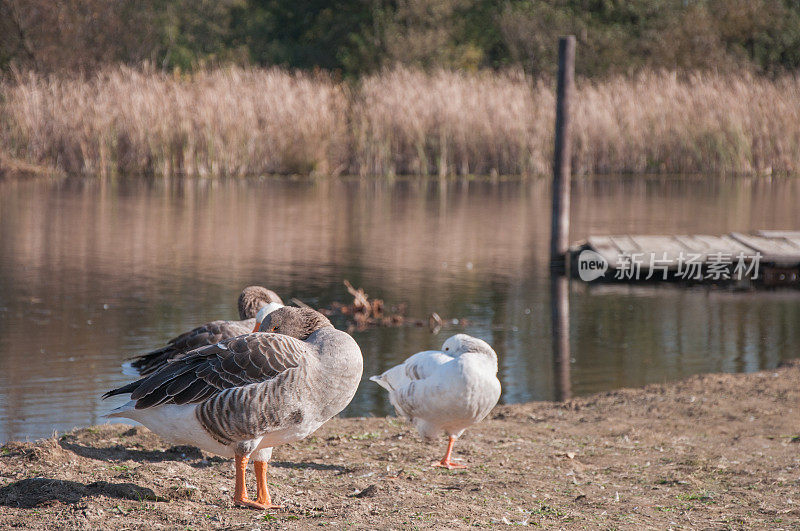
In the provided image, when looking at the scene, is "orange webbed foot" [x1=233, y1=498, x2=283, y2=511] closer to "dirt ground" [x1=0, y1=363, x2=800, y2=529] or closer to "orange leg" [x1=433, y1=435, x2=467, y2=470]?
"dirt ground" [x1=0, y1=363, x2=800, y2=529]

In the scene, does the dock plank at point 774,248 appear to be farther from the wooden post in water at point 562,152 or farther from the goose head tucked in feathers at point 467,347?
the goose head tucked in feathers at point 467,347

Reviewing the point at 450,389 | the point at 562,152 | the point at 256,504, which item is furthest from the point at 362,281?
the point at 256,504

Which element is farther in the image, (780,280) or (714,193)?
(714,193)

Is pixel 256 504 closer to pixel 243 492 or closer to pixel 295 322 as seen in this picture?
pixel 243 492

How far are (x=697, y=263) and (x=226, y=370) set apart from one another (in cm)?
966

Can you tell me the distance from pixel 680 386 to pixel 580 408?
109 centimetres

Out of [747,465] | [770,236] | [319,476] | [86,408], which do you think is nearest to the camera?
[319,476]

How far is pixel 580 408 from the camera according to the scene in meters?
7.35

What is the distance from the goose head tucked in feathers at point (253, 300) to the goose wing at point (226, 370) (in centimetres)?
233

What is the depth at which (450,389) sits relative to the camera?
5629 mm

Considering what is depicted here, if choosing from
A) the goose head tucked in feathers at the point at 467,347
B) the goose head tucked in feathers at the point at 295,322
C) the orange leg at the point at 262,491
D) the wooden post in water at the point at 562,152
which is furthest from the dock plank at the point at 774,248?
the orange leg at the point at 262,491

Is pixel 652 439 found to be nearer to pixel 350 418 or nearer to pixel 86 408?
pixel 350 418

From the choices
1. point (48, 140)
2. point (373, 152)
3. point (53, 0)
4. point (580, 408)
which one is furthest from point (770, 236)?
point (53, 0)

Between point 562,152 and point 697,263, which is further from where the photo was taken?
point 562,152
